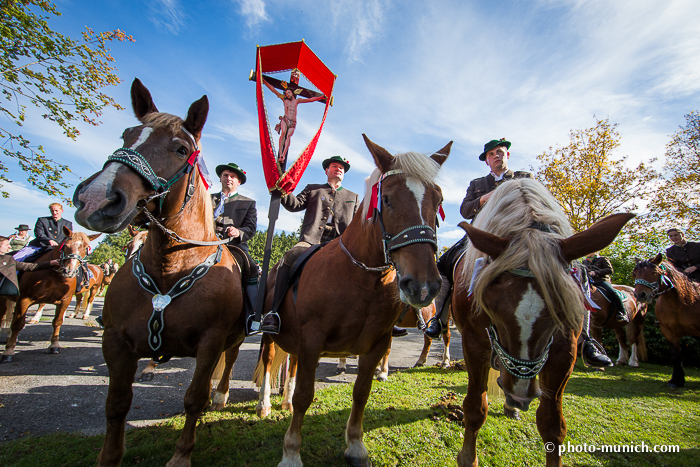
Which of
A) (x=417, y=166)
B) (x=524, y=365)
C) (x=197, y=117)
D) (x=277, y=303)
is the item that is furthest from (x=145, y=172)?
(x=524, y=365)

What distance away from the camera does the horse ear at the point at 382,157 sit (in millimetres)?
2820

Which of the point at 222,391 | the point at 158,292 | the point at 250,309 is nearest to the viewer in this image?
the point at 158,292

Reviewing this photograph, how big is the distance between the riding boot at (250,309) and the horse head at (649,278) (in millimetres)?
9921

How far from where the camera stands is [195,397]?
8.66ft

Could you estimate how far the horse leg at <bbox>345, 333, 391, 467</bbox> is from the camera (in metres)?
3.16

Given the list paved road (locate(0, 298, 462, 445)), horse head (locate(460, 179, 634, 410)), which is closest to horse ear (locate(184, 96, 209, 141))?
horse head (locate(460, 179, 634, 410))

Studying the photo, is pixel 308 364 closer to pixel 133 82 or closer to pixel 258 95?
pixel 133 82

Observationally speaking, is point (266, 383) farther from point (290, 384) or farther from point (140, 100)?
point (140, 100)

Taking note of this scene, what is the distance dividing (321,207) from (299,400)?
8.02 ft

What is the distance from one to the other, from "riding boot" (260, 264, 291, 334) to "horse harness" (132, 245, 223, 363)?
77 cm

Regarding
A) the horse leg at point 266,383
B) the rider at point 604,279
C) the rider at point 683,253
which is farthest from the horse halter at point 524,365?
the rider at point 683,253

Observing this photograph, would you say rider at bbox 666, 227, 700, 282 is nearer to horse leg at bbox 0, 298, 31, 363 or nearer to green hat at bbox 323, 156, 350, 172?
green hat at bbox 323, 156, 350, 172

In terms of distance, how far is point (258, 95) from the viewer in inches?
154

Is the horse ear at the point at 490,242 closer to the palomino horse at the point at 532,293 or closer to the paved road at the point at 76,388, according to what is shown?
the palomino horse at the point at 532,293
